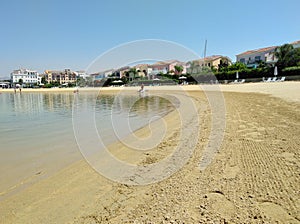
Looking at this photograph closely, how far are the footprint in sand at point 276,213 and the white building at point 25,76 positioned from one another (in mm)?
147449

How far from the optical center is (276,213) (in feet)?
6.29

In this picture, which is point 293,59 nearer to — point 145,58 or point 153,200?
point 145,58

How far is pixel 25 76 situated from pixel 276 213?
158089mm

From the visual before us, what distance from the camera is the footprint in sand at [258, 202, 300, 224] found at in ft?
6.01

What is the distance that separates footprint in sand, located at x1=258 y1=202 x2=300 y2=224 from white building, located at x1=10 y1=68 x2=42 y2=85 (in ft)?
484

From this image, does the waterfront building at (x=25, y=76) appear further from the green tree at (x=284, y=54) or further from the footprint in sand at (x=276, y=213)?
the footprint in sand at (x=276, y=213)

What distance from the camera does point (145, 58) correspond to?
5.87 m

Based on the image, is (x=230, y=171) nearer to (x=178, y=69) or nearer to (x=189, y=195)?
(x=189, y=195)

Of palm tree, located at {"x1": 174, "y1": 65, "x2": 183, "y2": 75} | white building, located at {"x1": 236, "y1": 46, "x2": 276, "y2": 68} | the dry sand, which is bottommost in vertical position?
the dry sand

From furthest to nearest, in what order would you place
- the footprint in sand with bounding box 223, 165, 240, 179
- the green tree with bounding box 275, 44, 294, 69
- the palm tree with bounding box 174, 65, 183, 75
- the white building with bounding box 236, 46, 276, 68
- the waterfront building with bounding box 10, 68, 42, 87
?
the waterfront building with bounding box 10, 68, 42, 87 → the white building with bounding box 236, 46, 276, 68 → the palm tree with bounding box 174, 65, 183, 75 → the green tree with bounding box 275, 44, 294, 69 → the footprint in sand with bounding box 223, 165, 240, 179

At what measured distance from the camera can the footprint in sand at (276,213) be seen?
183cm

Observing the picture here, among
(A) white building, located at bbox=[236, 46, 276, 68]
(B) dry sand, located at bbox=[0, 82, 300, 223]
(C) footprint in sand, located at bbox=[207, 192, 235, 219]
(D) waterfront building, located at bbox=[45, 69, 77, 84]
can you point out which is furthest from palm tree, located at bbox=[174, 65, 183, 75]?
(D) waterfront building, located at bbox=[45, 69, 77, 84]

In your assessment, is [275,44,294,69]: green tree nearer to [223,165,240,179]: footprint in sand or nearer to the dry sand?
the dry sand

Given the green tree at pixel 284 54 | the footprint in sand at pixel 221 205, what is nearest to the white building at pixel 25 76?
the green tree at pixel 284 54
